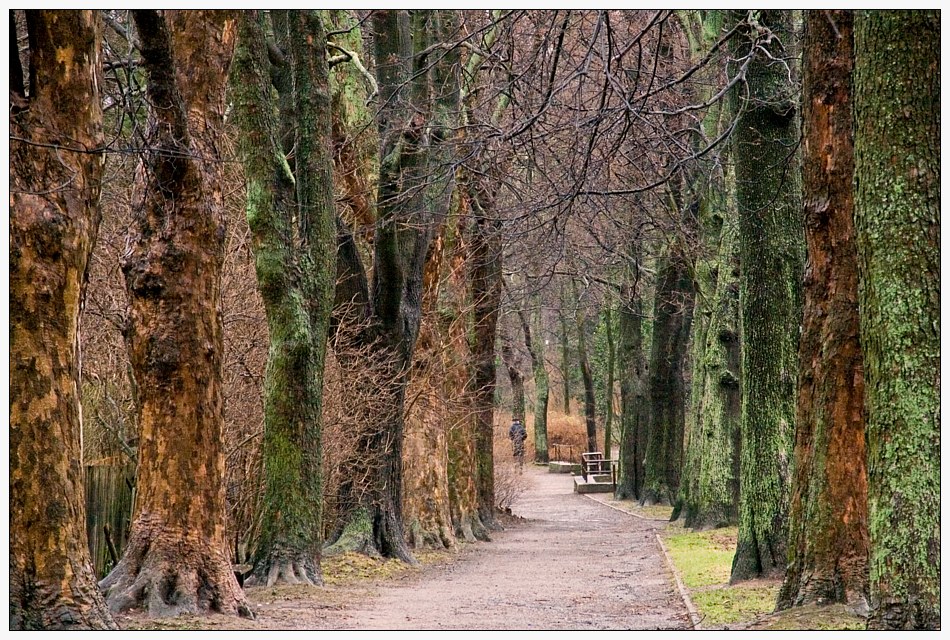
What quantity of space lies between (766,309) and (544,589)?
13.8 ft

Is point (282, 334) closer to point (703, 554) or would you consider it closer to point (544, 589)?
point (544, 589)

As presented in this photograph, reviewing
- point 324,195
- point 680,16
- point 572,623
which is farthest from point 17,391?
point 680,16

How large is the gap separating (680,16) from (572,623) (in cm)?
1382

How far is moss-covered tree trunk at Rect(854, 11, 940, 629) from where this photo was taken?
6121 millimetres

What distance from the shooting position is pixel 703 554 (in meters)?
16.0

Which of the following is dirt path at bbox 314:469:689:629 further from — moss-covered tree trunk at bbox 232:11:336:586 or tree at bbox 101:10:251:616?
tree at bbox 101:10:251:616

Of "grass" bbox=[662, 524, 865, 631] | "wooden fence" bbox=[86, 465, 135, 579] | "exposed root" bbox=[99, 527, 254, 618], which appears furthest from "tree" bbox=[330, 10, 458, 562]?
"exposed root" bbox=[99, 527, 254, 618]

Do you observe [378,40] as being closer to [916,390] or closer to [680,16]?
[680,16]

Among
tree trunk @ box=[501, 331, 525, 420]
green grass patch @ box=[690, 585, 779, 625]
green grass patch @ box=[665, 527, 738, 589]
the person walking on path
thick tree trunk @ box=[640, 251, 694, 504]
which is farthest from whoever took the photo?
tree trunk @ box=[501, 331, 525, 420]

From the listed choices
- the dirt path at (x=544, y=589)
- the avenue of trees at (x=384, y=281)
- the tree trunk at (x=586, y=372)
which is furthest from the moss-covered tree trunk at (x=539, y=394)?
the avenue of trees at (x=384, y=281)

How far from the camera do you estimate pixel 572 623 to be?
9875mm

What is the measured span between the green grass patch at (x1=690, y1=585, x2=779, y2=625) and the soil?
0.80 ft

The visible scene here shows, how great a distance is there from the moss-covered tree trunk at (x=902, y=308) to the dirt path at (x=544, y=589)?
3763mm

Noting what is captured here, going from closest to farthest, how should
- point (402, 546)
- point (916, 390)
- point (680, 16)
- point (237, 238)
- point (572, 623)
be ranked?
point (916, 390)
point (572, 623)
point (237, 238)
point (402, 546)
point (680, 16)
